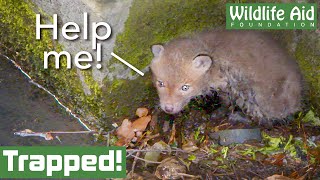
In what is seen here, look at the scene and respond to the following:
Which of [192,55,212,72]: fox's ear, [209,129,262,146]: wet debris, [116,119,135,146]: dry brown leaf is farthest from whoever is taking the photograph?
[116,119,135,146]: dry brown leaf

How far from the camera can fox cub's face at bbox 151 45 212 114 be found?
3.60 metres

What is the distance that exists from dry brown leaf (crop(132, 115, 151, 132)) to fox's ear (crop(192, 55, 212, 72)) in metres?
0.52

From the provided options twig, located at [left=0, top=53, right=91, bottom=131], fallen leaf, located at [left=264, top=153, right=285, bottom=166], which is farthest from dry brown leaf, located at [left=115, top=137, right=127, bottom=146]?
fallen leaf, located at [left=264, top=153, right=285, bottom=166]

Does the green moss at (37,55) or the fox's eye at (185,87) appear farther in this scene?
the green moss at (37,55)

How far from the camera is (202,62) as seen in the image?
361cm

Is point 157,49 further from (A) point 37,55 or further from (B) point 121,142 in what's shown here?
(A) point 37,55

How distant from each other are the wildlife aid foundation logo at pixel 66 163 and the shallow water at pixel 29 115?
1.59 ft

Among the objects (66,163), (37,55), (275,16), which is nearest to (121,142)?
(66,163)

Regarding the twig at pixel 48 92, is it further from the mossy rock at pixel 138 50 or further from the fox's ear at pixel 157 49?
the fox's ear at pixel 157 49

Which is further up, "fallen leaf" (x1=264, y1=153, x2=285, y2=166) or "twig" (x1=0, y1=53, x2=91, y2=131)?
"twig" (x1=0, y1=53, x2=91, y2=131)

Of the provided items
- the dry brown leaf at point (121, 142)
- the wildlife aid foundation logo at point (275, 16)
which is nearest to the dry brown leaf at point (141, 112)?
the dry brown leaf at point (121, 142)

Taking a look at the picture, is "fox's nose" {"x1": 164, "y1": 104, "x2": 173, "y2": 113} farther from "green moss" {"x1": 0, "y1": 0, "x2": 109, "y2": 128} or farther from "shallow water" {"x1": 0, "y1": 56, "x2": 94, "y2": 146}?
"shallow water" {"x1": 0, "y1": 56, "x2": 94, "y2": 146}

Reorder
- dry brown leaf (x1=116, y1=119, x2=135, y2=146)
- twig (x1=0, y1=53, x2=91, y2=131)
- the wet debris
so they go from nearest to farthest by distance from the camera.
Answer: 1. the wet debris
2. dry brown leaf (x1=116, y1=119, x2=135, y2=146)
3. twig (x1=0, y1=53, x2=91, y2=131)

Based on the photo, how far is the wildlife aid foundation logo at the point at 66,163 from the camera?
10.9 ft
